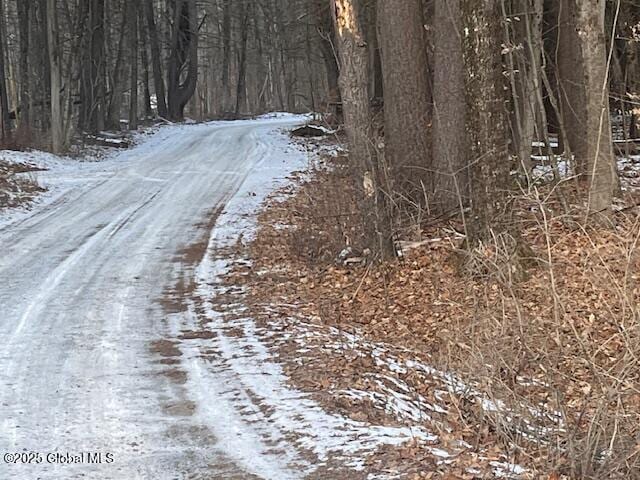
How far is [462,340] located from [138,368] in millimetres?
2754

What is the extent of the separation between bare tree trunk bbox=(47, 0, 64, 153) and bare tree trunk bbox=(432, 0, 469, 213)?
14.9 metres

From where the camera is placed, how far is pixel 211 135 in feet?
102

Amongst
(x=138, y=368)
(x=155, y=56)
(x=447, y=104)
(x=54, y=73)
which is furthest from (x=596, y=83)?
(x=155, y=56)

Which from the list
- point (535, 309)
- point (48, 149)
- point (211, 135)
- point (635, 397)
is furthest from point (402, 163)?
point (211, 135)

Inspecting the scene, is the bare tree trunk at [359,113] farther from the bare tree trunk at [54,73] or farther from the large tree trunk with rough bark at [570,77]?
the bare tree trunk at [54,73]

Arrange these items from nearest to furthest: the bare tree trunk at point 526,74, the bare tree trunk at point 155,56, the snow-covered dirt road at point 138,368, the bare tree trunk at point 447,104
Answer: the snow-covered dirt road at point 138,368
the bare tree trunk at point 447,104
the bare tree trunk at point 526,74
the bare tree trunk at point 155,56

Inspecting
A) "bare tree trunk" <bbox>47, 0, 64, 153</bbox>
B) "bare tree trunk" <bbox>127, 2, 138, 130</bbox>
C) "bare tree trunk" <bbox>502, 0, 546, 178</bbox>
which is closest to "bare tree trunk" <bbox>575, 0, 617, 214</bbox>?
"bare tree trunk" <bbox>502, 0, 546, 178</bbox>

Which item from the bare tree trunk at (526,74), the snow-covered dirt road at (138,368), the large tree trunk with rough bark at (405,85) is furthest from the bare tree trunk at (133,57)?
the large tree trunk with rough bark at (405,85)

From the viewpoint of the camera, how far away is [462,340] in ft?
22.4

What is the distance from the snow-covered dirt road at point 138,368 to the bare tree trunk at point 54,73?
31.1ft

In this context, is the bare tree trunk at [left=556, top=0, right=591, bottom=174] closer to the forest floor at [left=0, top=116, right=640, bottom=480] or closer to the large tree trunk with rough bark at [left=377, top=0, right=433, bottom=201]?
the forest floor at [left=0, top=116, right=640, bottom=480]

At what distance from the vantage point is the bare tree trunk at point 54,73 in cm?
2370

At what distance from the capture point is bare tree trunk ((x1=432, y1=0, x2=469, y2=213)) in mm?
11953

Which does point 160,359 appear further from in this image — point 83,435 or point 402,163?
point 402,163
